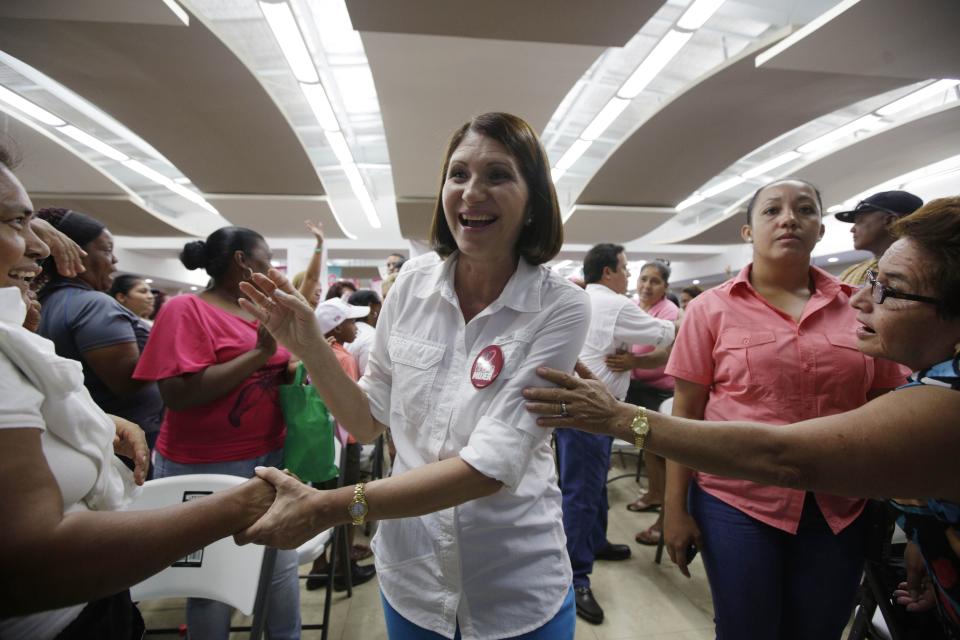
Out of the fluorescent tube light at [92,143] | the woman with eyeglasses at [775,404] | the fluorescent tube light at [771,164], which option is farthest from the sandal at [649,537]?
the fluorescent tube light at [92,143]

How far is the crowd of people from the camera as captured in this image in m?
0.80

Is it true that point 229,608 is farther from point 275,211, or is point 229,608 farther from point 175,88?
point 275,211

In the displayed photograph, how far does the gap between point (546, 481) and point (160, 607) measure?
280 cm

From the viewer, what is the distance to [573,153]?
9023 mm

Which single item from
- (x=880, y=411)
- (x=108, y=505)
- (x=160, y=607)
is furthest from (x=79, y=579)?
(x=160, y=607)

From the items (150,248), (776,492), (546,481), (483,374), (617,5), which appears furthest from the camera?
(150,248)

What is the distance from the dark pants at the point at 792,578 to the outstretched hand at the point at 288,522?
1.25m

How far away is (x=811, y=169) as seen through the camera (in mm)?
8891

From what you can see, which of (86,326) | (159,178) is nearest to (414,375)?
(86,326)

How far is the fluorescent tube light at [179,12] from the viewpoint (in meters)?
4.20

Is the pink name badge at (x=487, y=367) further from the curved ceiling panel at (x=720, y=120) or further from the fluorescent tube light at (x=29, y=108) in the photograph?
the fluorescent tube light at (x=29, y=108)

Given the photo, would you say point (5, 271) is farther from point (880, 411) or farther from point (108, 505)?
point (880, 411)

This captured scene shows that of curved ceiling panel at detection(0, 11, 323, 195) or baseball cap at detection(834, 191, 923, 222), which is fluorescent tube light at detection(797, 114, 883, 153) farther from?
curved ceiling panel at detection(0, 11, 323, 195)

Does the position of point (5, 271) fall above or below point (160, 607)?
above
